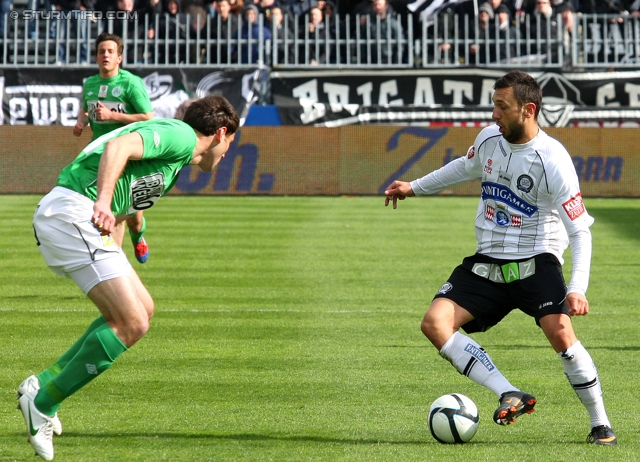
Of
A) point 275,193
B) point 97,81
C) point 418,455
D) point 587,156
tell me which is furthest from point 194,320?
point 587,156

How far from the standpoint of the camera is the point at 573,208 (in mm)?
5438

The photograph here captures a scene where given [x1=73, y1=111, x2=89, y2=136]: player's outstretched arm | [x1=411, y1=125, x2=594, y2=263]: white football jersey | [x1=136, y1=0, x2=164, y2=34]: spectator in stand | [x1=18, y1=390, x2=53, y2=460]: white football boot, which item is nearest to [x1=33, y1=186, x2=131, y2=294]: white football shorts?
[x1=18, y1=390, x2=53, y2=460]: white football boot

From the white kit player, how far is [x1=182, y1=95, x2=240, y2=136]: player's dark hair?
1431mm

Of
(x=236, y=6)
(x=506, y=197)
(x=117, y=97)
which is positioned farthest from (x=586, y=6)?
(x=506, y=197)

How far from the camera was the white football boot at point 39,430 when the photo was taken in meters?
4.91

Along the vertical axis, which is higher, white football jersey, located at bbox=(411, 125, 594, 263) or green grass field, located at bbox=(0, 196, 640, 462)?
white football jersey, located at bbox=(411, 125, 594, 263)

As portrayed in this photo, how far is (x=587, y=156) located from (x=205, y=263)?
41.8 ft

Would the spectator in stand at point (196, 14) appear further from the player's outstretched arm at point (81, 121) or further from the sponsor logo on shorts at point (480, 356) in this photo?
the sponsor logo on shorts at point (480, 356)

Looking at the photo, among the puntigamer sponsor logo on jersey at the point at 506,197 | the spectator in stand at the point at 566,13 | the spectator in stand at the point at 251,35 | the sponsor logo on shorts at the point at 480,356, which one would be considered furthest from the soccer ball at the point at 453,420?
the spectator in stand at the point at 566,13

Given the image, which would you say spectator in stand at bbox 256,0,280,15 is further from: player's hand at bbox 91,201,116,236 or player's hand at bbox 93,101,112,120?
player's hand at bbox 91,201,116,236

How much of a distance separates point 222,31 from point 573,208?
20.4 m

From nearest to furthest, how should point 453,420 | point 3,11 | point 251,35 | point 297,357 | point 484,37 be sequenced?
point 453,420 < point 297,357 < point 251,35 < point 484,37 < point 3,11

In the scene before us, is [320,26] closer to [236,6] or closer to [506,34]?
[236,6]

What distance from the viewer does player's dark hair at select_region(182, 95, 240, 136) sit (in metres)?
5.32
